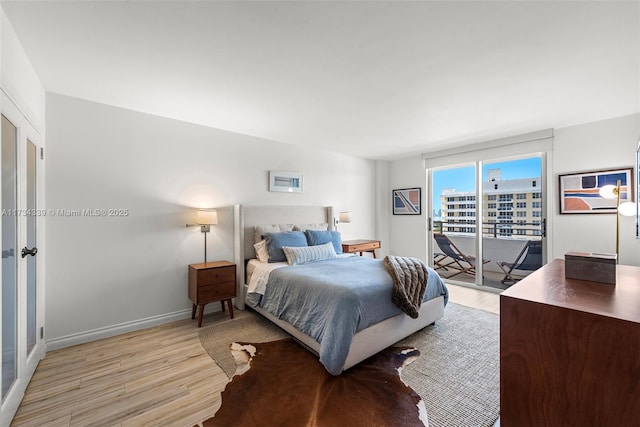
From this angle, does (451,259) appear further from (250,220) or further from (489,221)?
(250,220)

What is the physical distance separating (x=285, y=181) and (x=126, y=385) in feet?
9.80

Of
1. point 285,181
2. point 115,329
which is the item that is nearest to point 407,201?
point 285,181

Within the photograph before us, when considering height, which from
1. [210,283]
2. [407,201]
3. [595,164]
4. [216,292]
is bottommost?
[216,292]

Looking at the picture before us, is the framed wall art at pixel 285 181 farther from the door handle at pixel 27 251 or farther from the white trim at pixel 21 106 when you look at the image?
the door handle at pixel 27 251

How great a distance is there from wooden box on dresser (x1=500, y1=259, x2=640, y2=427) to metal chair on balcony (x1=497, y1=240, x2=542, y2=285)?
3.17 m

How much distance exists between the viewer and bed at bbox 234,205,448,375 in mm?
2061

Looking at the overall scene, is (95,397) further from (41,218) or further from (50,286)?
(41,218)

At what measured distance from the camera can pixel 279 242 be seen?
3457mm

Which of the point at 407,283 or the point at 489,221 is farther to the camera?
the point at 489,221

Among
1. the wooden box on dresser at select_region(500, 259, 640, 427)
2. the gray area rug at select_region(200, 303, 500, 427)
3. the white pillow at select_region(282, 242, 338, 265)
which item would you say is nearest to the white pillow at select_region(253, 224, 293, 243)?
the white pillow at select_region(282, 242, 338, 265)

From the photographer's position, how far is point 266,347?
8.30ft

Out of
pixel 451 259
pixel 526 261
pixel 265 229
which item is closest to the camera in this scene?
pixel 265 229

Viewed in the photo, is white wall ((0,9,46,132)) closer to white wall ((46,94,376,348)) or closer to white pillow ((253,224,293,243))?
white wall ((46,94,376,348))

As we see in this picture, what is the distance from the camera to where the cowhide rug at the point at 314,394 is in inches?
64.8
